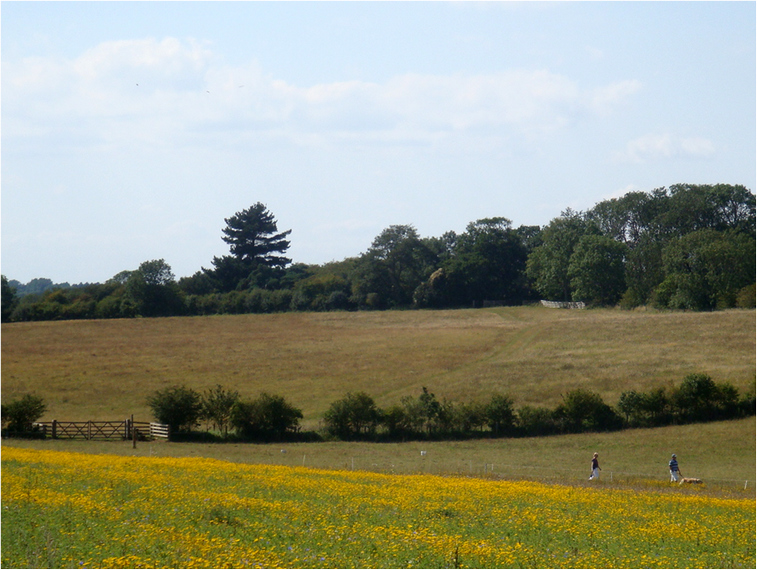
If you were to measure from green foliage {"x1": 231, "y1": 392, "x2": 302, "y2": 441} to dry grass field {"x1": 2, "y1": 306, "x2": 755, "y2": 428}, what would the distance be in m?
3.29

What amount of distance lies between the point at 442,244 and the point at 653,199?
1793 inches

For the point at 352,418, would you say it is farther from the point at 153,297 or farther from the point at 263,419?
the point at 153,297

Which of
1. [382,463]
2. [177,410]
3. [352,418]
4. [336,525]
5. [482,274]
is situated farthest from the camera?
[482,274]

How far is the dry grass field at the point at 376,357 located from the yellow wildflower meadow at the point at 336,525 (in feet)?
103

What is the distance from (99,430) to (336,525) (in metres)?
36.9

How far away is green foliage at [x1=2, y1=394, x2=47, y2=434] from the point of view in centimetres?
4478

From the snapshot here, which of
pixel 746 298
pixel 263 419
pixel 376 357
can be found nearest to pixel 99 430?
pixel 263 419

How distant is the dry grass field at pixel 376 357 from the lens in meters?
59.2

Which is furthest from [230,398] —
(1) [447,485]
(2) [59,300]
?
(2) [59,300]

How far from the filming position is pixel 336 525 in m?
13.9

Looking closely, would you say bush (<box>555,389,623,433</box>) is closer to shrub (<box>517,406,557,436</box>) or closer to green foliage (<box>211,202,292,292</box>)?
shrub (<box>517,406,557,436</box>)

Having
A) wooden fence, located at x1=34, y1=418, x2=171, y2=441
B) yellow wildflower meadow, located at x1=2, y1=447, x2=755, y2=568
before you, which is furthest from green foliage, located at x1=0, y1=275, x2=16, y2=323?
yellow wildflower meadow, located at x1=2, y1=447, x2=755, y2=568

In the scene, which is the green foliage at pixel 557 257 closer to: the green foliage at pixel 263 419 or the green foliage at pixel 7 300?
the green foliage at pixel 263 419

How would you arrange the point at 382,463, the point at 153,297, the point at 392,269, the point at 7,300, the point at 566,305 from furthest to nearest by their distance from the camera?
the point at 392,269, the point at 153,297, the point at 566,305, the point at 7,300, the point at 382,463
